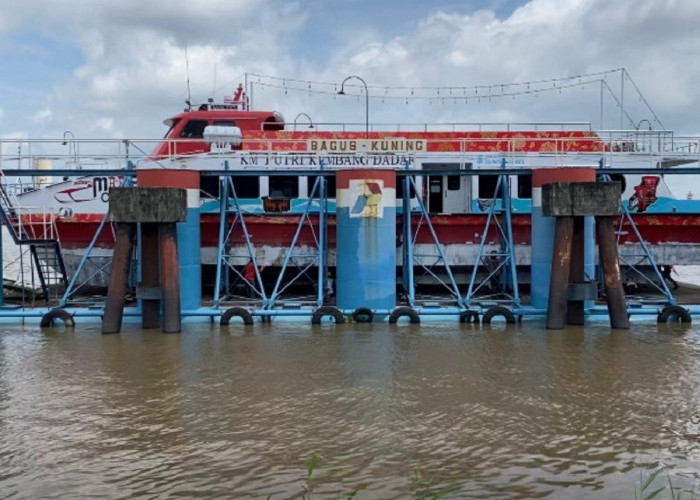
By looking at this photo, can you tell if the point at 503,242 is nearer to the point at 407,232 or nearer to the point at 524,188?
the point at 524,188

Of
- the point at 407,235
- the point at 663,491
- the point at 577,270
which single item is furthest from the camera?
the point at 407,235

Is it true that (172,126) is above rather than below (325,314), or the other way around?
above

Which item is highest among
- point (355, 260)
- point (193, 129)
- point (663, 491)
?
point (193, 129)

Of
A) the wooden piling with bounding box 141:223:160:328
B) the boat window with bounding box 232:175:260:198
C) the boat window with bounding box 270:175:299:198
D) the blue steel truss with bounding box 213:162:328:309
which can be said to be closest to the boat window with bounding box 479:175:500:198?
the blue steel truss with bounding box 213:162:328:309

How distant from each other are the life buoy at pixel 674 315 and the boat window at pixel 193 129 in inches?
560

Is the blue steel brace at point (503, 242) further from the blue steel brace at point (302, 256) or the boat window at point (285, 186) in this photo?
the boat window at point (285, 186)

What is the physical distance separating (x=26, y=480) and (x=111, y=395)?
3.16m

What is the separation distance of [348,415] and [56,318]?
9.83 meters

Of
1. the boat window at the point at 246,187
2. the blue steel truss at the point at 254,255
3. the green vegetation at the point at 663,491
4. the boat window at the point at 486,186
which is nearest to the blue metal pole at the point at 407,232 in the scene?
the blue steel truss at the point at 254,255

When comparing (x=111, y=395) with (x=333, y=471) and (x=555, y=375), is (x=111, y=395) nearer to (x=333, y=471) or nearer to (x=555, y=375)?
(x=333, y=471)

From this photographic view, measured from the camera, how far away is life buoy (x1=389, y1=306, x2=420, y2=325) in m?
16.7

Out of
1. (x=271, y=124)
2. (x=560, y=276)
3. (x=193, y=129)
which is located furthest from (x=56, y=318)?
(x=560, y=276)

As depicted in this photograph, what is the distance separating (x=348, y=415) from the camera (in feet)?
31.0

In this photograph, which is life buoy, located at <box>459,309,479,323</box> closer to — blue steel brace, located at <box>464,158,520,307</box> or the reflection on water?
blue steel brace, located at <box>464,158,520,307</box>
